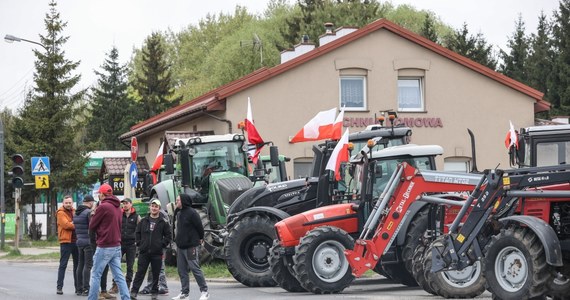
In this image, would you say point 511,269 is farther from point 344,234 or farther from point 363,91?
point 363,91

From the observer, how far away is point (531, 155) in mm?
18562

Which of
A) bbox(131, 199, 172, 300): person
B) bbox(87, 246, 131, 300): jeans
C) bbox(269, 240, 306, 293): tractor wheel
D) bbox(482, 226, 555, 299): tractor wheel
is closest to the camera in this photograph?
bbox(482, 226, 555, 299): tractor wheel


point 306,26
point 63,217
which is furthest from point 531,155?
point 306,26

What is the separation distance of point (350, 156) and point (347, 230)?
227 centimetres

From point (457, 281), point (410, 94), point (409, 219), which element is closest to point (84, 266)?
point (409, 219)

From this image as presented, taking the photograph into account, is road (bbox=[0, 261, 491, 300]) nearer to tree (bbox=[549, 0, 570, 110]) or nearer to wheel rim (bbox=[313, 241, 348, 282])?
wheel rim (bbox=[313, 241, 348, 282])

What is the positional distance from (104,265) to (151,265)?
5.97 ft

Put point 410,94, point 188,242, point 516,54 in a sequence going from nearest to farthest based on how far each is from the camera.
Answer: point 188,242
point 410,94
point 516,54

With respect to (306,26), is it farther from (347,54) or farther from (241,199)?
(241,199)

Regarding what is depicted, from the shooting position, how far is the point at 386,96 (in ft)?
128

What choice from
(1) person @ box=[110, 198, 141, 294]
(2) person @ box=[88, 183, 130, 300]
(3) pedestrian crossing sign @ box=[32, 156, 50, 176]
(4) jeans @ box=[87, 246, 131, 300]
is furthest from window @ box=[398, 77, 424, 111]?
(4) jeans @ box=[87, 246, 131, 300]

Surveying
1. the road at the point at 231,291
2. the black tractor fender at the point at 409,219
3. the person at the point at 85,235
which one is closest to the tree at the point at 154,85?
the road at the point at 231,291

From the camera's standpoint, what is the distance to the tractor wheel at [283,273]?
1814 cm

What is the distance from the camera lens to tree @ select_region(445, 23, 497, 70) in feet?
199
